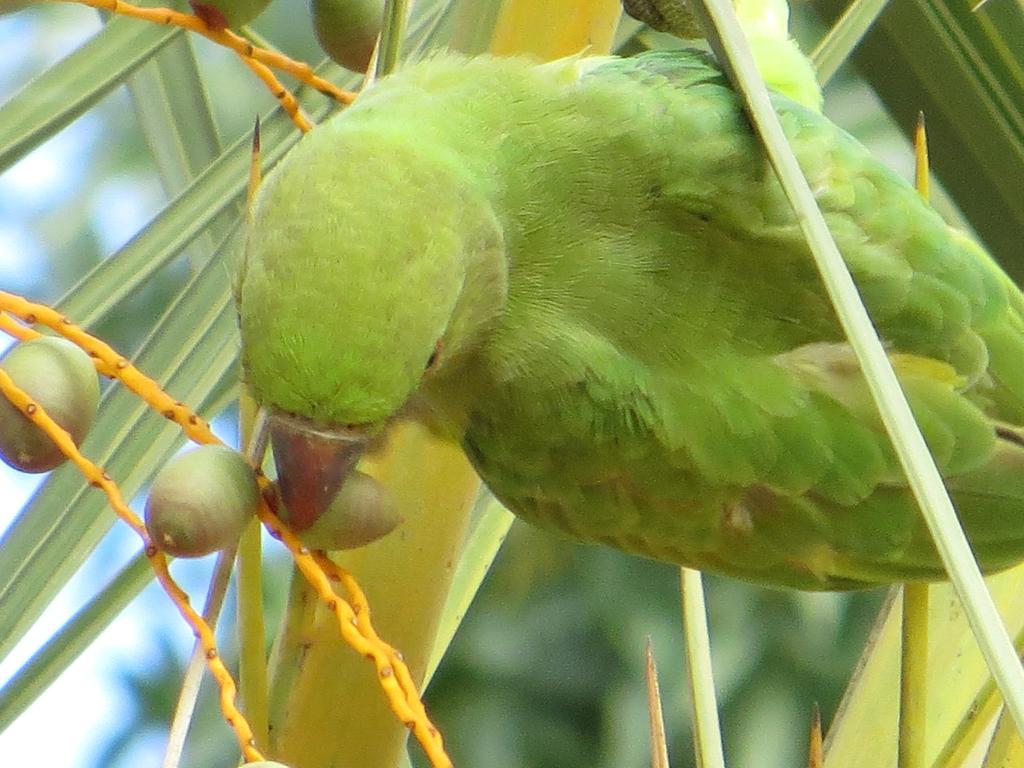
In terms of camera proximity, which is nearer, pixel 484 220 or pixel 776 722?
pixel 484 220

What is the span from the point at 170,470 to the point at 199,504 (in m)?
0.03

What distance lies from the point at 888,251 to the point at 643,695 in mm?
1222

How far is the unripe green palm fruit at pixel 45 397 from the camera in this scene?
489 millimetres

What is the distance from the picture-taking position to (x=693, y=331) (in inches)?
30.3

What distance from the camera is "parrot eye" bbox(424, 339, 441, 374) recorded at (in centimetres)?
57

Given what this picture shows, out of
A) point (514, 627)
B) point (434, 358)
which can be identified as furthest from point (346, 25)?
point (514, 627)

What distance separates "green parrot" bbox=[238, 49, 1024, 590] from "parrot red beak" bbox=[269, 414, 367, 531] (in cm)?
10

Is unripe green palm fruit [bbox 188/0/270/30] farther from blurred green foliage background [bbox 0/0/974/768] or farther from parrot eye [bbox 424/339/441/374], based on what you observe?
blurred green foliage background [bbox 0/0/974/768]

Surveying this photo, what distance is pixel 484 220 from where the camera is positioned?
2.08 feet

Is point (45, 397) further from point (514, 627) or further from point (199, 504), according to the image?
point (514, 627)

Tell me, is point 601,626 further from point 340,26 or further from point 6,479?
point 340,26

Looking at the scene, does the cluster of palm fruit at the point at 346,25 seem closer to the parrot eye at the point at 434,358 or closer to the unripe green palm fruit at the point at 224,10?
the unripe green palm fruit at the point at 224,10

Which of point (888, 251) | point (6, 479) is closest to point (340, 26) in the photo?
point (888, 251)

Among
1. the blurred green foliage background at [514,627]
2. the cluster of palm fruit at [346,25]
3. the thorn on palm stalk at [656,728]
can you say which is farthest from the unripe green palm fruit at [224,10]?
the blurred green foliage background at [514,627]
